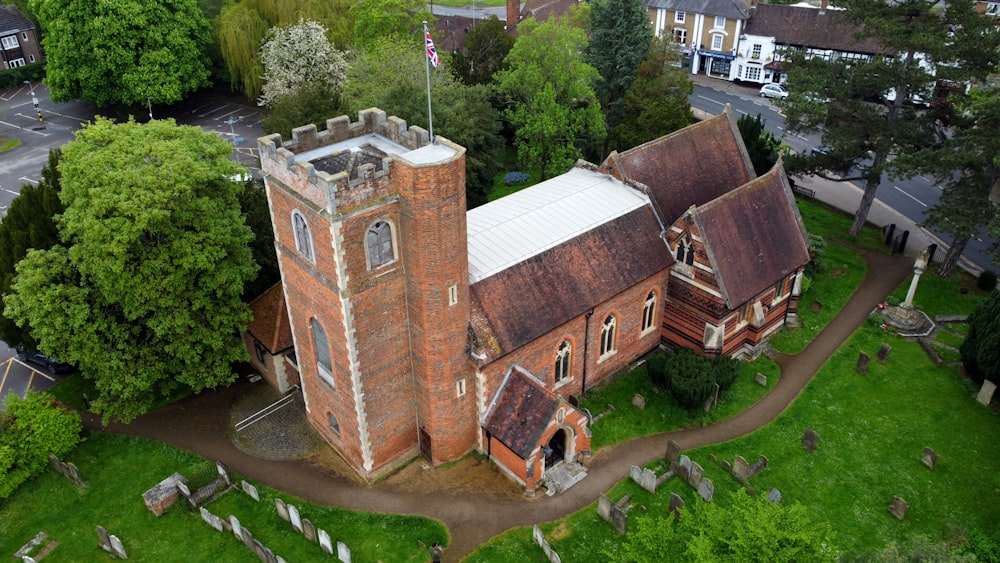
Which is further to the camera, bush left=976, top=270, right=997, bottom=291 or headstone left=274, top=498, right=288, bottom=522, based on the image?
bush left=976, top=270, right=997, bottom=291

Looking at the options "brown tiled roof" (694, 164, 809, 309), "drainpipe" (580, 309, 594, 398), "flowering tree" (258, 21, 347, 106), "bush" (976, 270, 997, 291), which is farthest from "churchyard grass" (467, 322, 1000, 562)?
"flowering tree" (258, 21, 347, 106)

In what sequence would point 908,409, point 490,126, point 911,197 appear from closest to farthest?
point 908,409, point 490,126, point 911,197

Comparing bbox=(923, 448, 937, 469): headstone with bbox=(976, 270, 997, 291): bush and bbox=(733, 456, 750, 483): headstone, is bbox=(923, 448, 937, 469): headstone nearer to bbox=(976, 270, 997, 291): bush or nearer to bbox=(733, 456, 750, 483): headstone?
bbox=(733, 456, 750, 483): headstone

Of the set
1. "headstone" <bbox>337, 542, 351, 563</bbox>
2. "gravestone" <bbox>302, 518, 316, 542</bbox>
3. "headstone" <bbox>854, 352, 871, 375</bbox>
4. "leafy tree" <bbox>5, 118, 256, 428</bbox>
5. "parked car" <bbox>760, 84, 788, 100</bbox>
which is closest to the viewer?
"headstone" <bbox>337, 542, 351, 563</bbox>

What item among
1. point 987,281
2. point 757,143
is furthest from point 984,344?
point 757,143

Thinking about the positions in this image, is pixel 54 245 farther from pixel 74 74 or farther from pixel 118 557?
pixel 74 74

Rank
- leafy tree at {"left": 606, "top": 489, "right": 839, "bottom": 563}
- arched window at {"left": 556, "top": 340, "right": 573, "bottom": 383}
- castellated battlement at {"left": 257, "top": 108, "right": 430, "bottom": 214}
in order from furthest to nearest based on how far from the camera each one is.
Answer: arched window at {"left": 556, "top": 340, "right": 573, "bottom": 383}
castellated battlement at {"left": 257, "top": 108, "right": 430, "bottom": 214}
leafy tree at {"left": 606, "top": 489, "right": 839, "bottom": 563}

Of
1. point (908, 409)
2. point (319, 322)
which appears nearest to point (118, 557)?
point (319, 322)
